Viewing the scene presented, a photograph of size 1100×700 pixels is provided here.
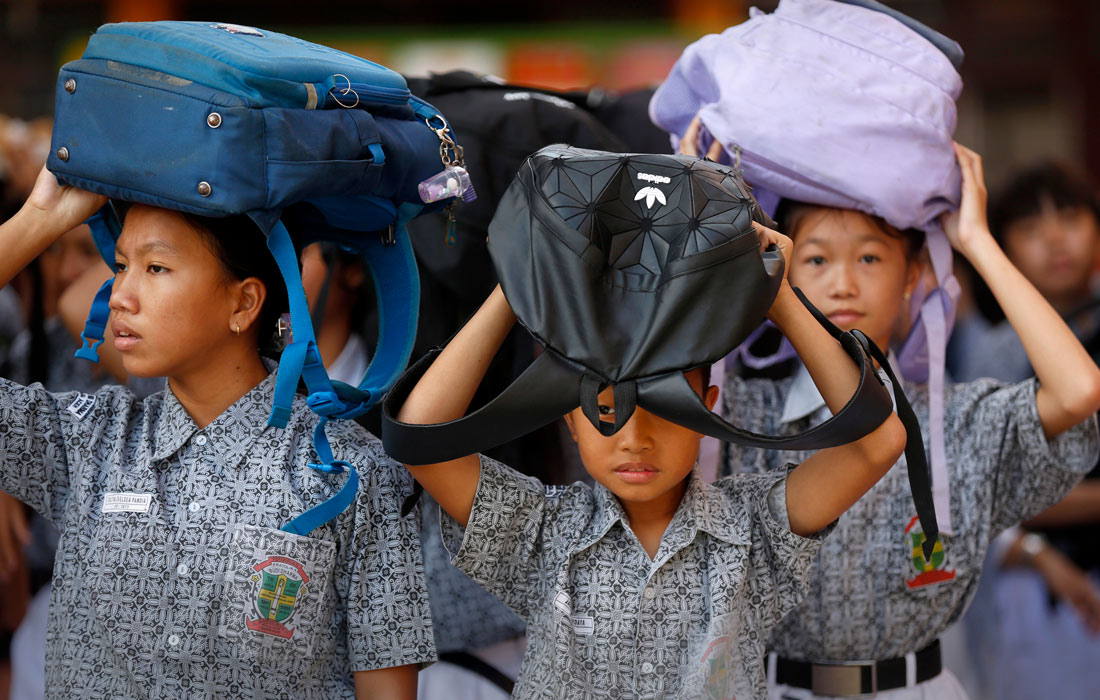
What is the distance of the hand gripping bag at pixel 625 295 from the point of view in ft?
4.79

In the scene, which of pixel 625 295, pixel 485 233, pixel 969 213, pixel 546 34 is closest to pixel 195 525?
pixel 625 295

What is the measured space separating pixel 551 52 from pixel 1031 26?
11.1 feet

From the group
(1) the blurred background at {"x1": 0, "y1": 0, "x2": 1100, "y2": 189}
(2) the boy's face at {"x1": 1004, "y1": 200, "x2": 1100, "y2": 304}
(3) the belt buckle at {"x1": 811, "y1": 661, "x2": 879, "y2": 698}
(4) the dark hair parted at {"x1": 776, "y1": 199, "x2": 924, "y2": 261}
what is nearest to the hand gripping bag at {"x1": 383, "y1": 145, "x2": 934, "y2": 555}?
(4) the dark hair parted at {"x1": 776, "y1": 199, "x2": 924, "y2": 261}

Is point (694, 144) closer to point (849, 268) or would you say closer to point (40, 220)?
point (849, 268)

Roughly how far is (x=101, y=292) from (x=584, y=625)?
0.92 metres

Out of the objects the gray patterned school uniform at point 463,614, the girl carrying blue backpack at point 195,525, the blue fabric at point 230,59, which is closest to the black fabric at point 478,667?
the gray patterned school uniform at point 463,614

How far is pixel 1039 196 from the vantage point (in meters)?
3.93

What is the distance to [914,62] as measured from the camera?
81.7 inches

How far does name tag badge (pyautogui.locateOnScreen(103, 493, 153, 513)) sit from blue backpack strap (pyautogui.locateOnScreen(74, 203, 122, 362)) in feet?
0.72

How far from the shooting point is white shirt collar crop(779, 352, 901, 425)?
2.16 metres

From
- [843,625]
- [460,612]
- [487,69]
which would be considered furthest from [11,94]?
[843,625]

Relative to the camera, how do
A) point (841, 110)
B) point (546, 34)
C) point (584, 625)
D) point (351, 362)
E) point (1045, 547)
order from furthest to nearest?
point (546, 34)
point (1045, 547)
point (351, 362)
point (841, 110)
point (584, 625)

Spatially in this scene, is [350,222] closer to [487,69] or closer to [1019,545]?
[1019,545]

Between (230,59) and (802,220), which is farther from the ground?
(230,59)
